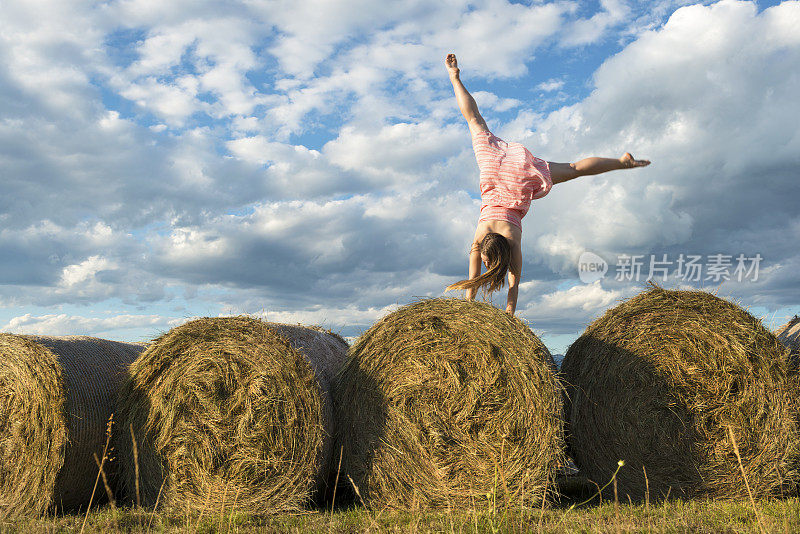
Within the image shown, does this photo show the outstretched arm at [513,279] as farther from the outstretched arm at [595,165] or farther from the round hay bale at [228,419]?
the round hay bale at [228,419]

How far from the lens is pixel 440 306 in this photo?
17.7ft

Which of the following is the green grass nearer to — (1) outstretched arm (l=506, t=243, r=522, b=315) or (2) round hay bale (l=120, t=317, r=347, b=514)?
(2) round hay bale (l=120, t=317, r=347, b=514)

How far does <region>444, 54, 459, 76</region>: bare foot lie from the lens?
736cm

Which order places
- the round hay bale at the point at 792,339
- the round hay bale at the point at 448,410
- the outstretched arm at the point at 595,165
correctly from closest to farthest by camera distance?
the round hay bale at the point at 448,410 → the round hay bale at the point at 792,339 → the outstretched arm at the point at 595,165

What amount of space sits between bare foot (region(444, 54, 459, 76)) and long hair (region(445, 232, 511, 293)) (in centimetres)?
218

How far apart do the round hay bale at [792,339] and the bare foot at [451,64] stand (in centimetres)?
431

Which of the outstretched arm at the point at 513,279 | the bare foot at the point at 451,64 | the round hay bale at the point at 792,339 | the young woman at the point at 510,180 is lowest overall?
the round hay bale at the point at 792,339

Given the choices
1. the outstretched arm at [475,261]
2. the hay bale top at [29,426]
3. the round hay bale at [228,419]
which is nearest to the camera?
the round hay bale at [228,419]

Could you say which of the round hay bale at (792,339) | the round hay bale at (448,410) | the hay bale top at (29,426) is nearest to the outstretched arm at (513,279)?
the round hay bale at (448,410)

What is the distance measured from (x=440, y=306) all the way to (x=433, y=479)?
1.42 m

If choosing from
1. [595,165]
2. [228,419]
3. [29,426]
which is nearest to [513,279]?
[595,165]

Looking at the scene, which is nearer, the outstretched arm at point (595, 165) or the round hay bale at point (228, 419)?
the round hay bale at point (228, 419)

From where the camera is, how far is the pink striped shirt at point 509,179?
268 inches

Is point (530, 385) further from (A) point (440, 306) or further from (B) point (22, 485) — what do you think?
(B) point (22, 485)
